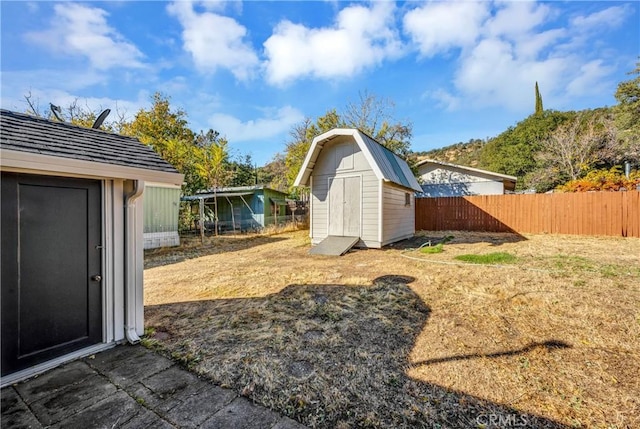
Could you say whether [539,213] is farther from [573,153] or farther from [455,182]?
[573,153]

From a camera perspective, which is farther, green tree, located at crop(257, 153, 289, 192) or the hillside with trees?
green tree, located at crop(257, 153, 289, 192)

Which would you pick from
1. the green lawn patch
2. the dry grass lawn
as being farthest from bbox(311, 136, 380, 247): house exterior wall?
the dry grass lawn

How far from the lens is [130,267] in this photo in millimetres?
2816

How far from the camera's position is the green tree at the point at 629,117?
16531 mm

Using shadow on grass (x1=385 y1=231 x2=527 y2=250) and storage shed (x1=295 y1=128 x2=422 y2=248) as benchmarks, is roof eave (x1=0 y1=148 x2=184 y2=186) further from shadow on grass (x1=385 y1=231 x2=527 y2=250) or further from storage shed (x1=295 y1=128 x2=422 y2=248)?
shadow on grass (x1=385 y1=231 x2=527 y2=250)

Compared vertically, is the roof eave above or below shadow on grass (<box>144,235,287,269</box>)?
above

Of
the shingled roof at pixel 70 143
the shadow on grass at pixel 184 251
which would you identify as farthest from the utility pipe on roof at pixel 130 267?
the shadow on grass at pixel 184 251

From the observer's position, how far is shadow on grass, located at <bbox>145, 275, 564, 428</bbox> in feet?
5.79

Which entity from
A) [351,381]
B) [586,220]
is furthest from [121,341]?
[586,220]

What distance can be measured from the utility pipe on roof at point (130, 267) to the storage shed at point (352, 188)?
250 inches

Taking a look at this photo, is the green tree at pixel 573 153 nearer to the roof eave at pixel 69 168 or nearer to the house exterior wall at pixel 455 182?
the house exterior wall at pixel 455 182

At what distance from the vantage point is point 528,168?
25156mm

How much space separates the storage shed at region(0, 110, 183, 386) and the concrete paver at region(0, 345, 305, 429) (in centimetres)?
33

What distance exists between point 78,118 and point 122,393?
59.0 feet
